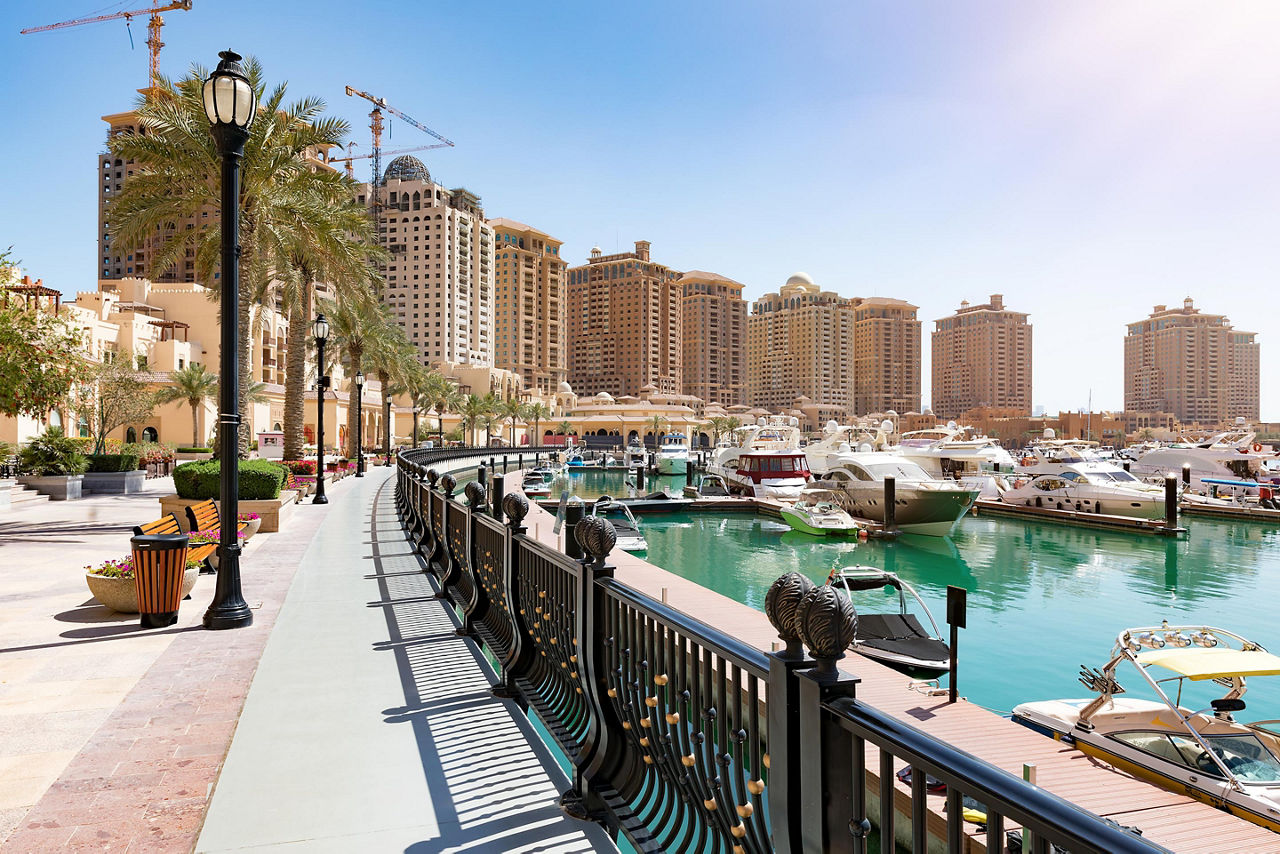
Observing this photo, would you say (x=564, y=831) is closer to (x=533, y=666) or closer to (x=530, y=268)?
(x=533, y=666)

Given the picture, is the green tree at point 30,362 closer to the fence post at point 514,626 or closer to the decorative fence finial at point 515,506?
the fence post at point 514,626

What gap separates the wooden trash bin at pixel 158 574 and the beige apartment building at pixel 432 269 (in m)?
124

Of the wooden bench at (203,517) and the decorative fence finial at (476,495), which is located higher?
the decorative fence finial at (476,495)

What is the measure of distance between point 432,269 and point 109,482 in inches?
4339

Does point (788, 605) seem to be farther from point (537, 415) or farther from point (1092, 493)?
point (537, 415)

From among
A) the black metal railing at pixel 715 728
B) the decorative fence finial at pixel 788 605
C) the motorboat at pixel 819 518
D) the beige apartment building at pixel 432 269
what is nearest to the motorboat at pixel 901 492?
the motorboat at pixel 819 518

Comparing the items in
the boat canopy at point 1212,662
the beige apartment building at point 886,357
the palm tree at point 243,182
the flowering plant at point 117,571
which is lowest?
the boat canopy at point 1212,662

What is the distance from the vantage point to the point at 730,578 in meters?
22.6

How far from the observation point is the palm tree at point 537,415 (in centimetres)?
10706

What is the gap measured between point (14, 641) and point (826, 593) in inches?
322

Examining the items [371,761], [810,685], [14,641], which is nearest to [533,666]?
[371,761]

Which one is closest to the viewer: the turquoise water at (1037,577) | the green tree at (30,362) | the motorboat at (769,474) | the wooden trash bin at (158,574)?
the wooden trash bin at (158,574)

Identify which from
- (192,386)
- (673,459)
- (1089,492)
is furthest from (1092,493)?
(192,386)

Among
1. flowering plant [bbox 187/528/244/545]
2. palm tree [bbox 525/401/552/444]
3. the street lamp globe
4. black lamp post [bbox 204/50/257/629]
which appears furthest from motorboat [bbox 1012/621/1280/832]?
palm tree [bbox 525/401/552/444]
